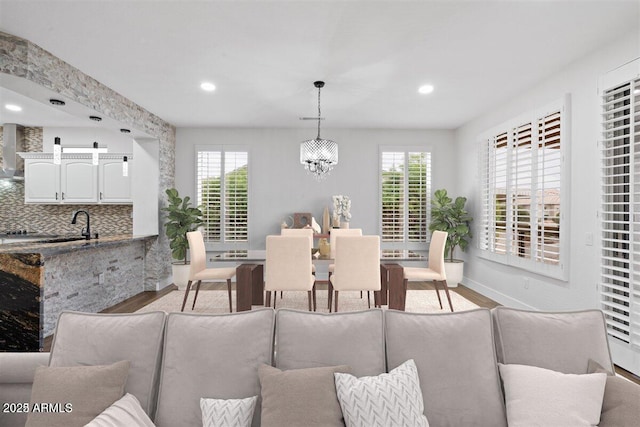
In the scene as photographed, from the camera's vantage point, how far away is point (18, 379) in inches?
52.4

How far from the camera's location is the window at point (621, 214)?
2.51 m

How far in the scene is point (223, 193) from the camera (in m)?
5.66

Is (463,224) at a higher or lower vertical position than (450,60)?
lower

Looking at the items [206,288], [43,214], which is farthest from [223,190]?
[43,214]

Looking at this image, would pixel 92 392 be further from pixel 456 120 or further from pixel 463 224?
pixel 456 120

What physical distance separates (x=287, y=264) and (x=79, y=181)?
4138 millimetres

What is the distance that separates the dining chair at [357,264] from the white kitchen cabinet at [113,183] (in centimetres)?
389

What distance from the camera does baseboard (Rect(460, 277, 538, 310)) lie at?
396 centimetres

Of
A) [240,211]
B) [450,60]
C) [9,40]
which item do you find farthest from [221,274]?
[450,60]

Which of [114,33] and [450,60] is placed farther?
[450,60]

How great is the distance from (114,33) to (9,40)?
0.92 metres

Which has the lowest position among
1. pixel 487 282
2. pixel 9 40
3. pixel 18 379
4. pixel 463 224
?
pixel 487 282

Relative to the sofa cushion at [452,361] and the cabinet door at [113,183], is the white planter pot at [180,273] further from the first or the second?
the sofa cushion at [452,361]

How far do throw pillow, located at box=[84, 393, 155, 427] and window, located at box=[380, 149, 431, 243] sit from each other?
4886 mm
